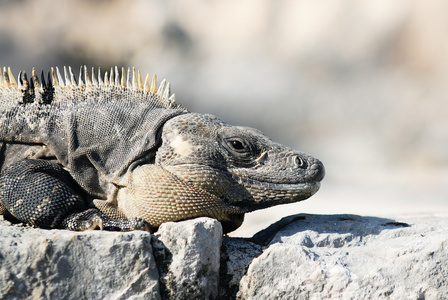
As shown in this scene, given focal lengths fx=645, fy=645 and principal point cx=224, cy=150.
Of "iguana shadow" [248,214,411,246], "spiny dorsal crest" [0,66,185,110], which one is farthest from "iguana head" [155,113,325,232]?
"spiny dorsal crest" [0,66,185,110]

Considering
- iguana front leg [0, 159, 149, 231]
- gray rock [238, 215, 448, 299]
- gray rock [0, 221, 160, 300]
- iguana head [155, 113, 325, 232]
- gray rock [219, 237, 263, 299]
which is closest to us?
gray rock [0, 221, 160, 300]

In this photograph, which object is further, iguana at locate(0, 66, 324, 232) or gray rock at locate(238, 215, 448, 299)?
iguana at locate(0, 66, 324, 232)

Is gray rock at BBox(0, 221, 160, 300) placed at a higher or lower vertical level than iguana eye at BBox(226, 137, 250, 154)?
lower

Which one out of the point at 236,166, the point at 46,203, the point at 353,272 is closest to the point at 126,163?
the point at 46,203

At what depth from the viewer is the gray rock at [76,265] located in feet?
15.6

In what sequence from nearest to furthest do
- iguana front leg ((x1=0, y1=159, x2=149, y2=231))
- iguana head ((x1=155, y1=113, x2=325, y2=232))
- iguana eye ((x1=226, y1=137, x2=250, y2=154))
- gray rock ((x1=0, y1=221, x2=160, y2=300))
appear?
gray rock ((x1=0, y1=221, x2=160, y2=300)) < iguana front leg ((x1=0, y1=159, x2=149, y2=231)) < iguana head ((x1=155, y1=113, x2=325, y2=232)) < iguana eye ((x1=226, y1=137, x2=250, y2=154))

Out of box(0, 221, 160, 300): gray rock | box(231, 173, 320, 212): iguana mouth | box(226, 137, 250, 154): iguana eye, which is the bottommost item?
box(0, 221, 160, 300): gray rock

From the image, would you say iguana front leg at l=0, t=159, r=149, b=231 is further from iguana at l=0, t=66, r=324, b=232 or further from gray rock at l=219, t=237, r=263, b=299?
gray rock at l=219, t=237, r=263, b=299

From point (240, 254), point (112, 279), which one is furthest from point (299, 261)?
point (112, 279)

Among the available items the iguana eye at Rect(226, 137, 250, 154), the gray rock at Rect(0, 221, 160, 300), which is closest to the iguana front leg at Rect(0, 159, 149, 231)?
the gray rock at Rect(0, 221, 160, 300)

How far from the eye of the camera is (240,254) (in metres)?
5.71

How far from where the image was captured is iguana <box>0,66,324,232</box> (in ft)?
19.4

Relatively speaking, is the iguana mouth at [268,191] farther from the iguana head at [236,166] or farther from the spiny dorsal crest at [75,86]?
the spiny dorsal crest at [75,86]

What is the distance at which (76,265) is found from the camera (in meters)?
4.92
